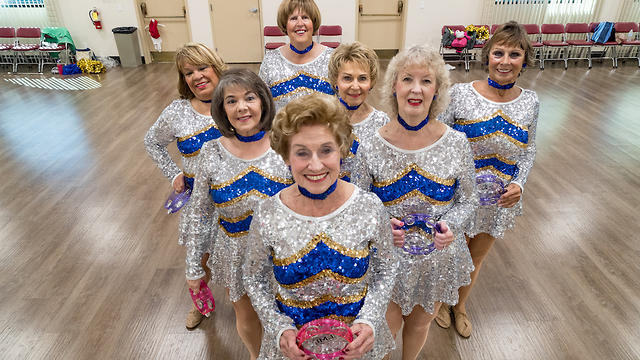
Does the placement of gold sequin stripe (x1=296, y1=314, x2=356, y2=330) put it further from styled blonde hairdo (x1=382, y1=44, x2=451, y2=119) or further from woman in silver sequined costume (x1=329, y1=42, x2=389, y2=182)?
styled blonde hairdo (x1=382, y1=44, x2=451, y2=119)

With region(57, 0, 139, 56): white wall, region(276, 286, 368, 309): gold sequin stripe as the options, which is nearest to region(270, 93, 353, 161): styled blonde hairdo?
region(276, 286, 368, 309): gold sequin stripe

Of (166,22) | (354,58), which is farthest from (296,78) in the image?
(166,22)

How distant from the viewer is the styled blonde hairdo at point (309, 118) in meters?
1.25

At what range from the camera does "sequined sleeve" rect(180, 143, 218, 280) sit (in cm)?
178

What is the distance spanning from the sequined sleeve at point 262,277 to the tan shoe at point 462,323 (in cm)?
161

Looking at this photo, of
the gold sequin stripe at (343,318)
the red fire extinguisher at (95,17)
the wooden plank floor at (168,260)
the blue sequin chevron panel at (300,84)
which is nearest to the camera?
the gold sequin stripe at (343,318)

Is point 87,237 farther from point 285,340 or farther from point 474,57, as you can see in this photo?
point 474,57

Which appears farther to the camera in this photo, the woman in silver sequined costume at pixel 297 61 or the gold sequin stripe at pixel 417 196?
the woman in silver sequined costume at pixel 297 61

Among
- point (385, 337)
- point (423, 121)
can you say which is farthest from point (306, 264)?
point (423, 121)

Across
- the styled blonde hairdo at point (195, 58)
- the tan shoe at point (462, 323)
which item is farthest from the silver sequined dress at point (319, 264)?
the tan shoe at point (462, 323)

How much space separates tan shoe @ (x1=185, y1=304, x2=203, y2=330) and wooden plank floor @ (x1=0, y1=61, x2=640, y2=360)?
0.15 ft

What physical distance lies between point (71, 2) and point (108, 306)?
→ 914cm

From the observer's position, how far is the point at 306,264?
136 cm

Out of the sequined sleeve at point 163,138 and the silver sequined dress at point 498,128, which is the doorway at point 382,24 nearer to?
Answer: the silver sequined dress at point 498,128
